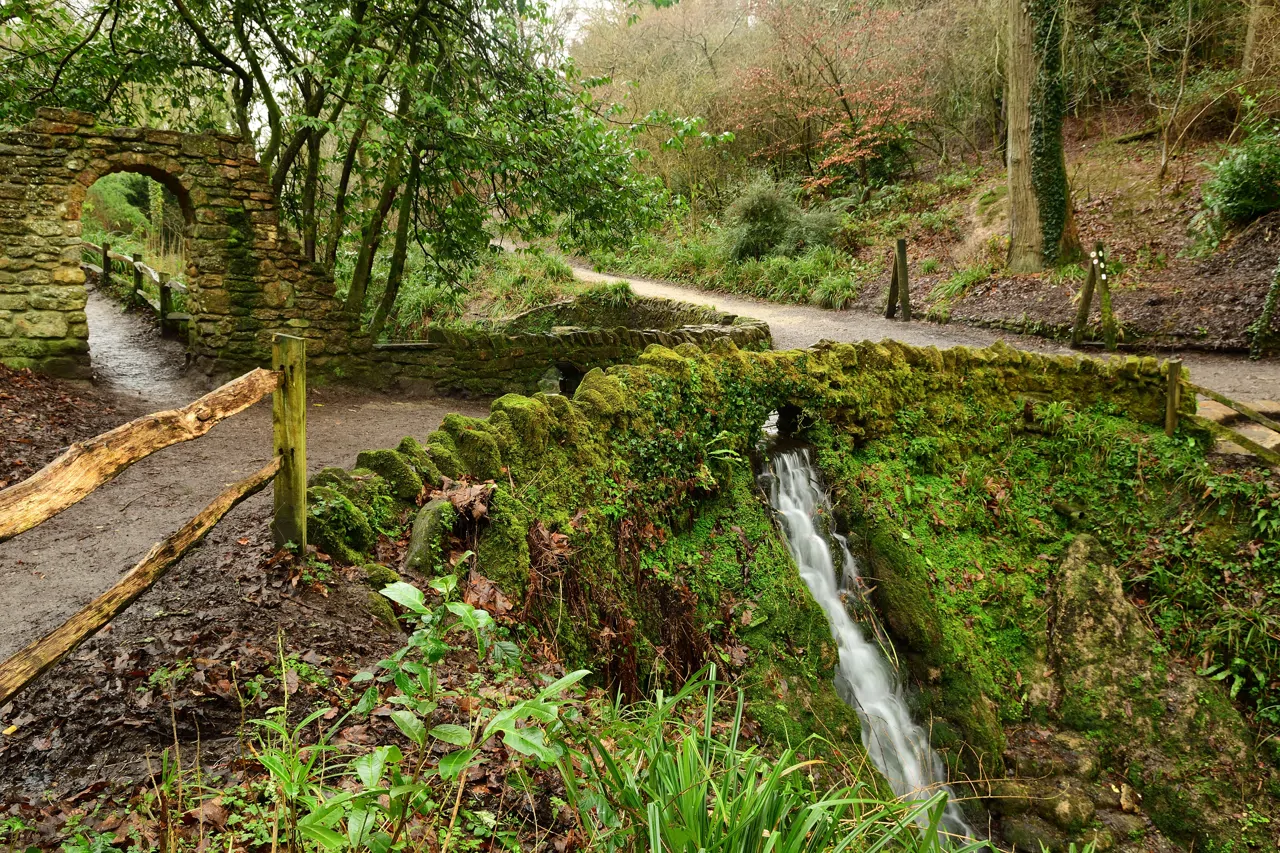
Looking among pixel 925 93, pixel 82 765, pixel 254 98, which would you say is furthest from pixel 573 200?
pixel 925 93

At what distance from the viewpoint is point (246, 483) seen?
9.62ft

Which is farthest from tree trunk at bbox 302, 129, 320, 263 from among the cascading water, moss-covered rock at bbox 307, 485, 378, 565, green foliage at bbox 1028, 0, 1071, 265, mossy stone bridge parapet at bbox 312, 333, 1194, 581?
green foliage at bbox 1028, 0, 1071, 265

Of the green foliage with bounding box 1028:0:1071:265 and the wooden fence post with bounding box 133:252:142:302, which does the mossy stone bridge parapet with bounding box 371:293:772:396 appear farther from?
the wooden fence post with bounding box 133:252:142:302

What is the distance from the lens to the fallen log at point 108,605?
1672 millimetres

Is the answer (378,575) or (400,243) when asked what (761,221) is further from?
(378,575)

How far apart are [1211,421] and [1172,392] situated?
0.42m

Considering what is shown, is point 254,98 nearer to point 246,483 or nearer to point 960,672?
point 246,483

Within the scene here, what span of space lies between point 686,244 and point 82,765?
17.4m

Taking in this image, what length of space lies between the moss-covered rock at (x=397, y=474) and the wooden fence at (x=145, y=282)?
7.27 m

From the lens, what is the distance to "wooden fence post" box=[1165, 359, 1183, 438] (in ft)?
22.2

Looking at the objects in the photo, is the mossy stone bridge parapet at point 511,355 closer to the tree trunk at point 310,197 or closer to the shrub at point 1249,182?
the tree trunk at point 310,197

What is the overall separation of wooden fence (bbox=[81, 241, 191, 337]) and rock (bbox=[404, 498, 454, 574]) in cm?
782

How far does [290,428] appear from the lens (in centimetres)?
322

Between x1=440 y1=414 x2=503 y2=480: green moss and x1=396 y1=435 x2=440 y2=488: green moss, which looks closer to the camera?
x1=396 y1=435 x2=440 y2=488: green moss
